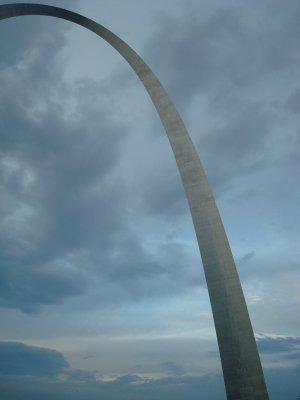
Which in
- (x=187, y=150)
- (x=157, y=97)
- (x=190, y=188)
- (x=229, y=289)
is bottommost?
(x=229, y=289)

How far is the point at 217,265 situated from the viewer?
1731 centimetres

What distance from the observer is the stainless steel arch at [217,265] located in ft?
51.2

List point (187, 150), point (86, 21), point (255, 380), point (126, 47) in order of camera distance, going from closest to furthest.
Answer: point (255, 380) < point (187, 150) < point (126, 47) < point (86, 21)

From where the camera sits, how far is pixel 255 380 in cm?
1545

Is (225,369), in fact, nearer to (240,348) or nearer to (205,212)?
(240,348)

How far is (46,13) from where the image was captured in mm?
23672

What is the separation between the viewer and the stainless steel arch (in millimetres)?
15602

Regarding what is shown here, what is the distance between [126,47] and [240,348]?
59.8 feet

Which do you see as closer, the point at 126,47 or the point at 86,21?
the point at 126,47

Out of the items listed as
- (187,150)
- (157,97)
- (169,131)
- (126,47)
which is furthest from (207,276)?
(126,47)

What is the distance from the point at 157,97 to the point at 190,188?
6073 mm

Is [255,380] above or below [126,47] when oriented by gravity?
below

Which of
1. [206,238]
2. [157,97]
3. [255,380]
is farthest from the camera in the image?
[157,97]

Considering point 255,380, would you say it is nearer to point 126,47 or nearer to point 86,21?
point 126,47
